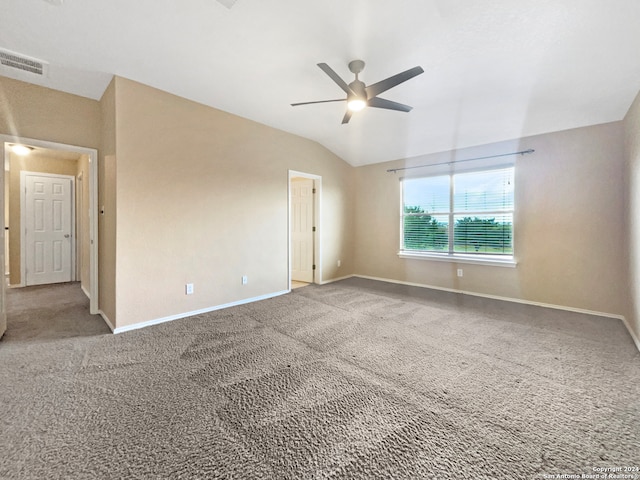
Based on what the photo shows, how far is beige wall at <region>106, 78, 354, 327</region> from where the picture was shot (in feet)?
9.88

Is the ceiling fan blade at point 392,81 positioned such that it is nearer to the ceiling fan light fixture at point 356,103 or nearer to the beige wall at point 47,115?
the ceiling fan light fixture at point 356,103

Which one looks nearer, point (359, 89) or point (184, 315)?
point (359, 89)

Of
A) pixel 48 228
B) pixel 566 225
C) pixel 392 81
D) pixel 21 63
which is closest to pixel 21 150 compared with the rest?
pixel 48 228

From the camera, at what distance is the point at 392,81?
242 centimetres

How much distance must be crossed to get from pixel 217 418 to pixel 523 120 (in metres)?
4.75

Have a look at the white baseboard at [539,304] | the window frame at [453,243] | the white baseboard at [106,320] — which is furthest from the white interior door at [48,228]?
the window frame at [453,243]

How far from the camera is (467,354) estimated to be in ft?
8.20

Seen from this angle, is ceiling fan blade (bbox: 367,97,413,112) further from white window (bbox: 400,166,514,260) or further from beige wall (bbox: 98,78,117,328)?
beige wall (bbox: 98,78,117,328)

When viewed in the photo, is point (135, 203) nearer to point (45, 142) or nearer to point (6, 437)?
point (45, 142)

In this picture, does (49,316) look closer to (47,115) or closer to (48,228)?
(47,115)

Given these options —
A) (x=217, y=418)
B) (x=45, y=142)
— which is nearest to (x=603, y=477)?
(x=217, y=418)

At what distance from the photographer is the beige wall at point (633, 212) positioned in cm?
272

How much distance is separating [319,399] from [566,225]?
4060mm

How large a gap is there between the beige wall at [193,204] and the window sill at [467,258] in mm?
2459
